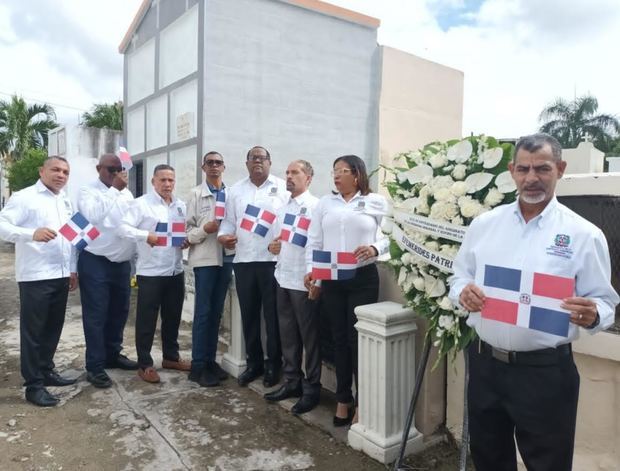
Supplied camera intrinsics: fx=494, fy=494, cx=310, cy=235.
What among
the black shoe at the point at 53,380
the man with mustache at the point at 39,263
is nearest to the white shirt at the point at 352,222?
Result: the man with mustache at the point at 39,263

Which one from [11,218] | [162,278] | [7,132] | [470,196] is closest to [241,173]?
[162,278]

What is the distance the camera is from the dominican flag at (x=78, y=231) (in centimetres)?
389

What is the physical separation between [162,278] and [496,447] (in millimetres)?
3079

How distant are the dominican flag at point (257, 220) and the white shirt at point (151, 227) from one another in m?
0.73

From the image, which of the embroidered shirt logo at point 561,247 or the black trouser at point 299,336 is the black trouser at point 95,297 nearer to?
the black trouser at point 299,336

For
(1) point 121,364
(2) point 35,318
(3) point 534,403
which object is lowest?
(1) point 121,364

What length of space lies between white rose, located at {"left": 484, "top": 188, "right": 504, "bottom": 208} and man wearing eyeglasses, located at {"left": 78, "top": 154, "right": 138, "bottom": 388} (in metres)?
3.12

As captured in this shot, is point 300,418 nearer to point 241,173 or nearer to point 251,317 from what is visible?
point 251,317

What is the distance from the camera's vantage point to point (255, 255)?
13.3 ft

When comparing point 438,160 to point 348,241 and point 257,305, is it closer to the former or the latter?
point 348,241

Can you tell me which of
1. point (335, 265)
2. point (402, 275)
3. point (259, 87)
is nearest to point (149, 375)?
point (335, 265)

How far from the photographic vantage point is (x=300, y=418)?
3635 mm

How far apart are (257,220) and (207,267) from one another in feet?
2.22

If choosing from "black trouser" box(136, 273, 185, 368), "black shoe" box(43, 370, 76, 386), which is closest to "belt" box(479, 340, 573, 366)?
"black trouser" box(136, 273, 185, 368)
